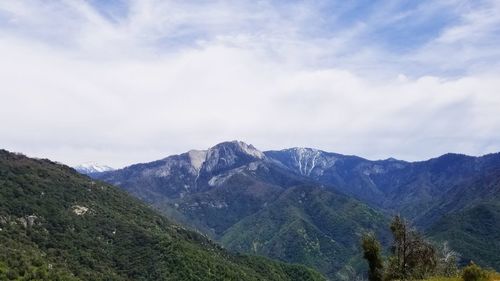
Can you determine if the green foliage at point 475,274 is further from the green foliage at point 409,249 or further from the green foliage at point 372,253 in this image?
the green foliage at point 372,253

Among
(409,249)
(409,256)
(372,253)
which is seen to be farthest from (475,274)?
(372,253)

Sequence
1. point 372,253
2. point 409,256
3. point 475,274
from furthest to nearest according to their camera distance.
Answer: point 372,253 < point 409,256 < point 475,274

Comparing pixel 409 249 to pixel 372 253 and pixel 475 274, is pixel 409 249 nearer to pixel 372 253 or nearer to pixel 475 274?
pixel 372 253

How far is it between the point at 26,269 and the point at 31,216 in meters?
63.9

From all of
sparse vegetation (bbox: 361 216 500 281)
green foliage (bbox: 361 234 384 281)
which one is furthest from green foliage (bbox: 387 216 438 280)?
green foliage (bbox: 361 234 384 281)

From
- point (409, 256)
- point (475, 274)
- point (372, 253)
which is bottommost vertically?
point (372, 253)

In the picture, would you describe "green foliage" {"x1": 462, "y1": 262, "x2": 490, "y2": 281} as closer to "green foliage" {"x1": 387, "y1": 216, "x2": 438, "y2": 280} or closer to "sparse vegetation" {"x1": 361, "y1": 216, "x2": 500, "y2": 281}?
"sparse vegetation" {"x1": 361, "y1": 216, "x2": 500, "y2": 281}

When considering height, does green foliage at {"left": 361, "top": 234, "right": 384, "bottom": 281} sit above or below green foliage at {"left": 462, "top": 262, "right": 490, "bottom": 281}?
below

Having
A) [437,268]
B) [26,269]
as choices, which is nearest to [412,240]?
[437,268]

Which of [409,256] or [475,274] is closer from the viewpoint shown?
[475,274]

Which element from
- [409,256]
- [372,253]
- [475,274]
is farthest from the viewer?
[372,253]

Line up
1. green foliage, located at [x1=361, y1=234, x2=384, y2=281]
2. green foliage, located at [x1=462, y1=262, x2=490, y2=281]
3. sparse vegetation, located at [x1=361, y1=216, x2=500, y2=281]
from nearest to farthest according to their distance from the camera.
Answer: green foliage, located at [x1=462, y1=262, x2=490, y2=281] < sparse vegetation, located at [x1=361, y1=216, x2=500, y2=281] < green foliage, located at [x1=361, y1=234, x2=384, y2=281]

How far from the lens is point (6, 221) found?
602 ft

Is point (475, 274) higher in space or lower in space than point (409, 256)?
higher
